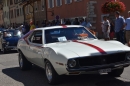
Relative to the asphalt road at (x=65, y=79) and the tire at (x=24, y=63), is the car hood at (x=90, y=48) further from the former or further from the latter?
the tire at (x=24, y=63)

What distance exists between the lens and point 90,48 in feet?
23.8

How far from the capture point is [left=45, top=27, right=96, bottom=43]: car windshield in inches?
333

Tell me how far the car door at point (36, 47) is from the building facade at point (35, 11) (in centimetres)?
3188

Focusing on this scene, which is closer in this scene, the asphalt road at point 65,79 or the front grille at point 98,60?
the front grille at point 98,60

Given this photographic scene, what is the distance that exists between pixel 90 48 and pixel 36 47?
78.2 inches

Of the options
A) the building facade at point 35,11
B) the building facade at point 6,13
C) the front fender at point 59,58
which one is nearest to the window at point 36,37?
the front fender at point 59,58

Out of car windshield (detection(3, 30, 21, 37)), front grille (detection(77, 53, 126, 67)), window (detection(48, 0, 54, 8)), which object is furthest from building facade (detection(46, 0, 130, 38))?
front grille (detection(77, 53, 126, 67))

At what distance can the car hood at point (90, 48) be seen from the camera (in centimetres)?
702

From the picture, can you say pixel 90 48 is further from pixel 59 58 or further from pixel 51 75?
pixel 51 75

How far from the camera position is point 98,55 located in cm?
A: 694

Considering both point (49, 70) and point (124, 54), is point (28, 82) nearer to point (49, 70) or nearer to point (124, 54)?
point (49, 70)

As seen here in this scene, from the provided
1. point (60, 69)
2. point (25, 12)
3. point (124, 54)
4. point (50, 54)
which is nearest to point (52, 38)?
point (50, 54)

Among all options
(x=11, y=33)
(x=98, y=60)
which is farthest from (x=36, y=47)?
(x=11, y=33)

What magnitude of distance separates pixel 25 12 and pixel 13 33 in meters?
34.8
